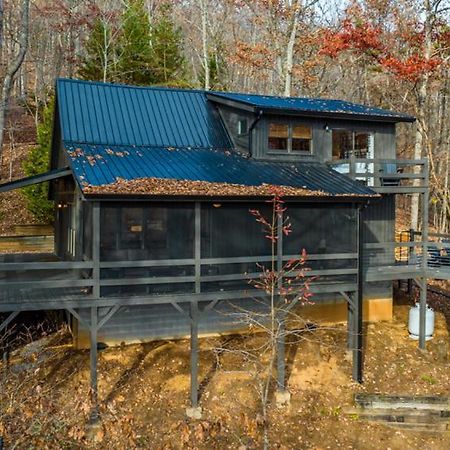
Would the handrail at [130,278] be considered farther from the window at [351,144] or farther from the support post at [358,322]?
the window at [351,144]

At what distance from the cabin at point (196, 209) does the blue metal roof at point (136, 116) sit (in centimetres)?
5

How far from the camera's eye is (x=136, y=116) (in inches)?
637

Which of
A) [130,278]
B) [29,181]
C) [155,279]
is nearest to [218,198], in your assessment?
[155,279]

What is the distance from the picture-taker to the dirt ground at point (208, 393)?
402 inches

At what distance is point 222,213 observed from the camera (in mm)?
13164

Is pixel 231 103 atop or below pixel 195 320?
atop

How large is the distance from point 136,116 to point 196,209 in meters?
5.64

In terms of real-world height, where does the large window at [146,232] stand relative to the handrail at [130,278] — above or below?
above

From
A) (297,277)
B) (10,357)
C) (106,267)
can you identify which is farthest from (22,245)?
(297,277)

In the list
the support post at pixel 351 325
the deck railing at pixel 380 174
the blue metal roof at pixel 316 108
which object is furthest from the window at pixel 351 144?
the support post at pixel 351 325

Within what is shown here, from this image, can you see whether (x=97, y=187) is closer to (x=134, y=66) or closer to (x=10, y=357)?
(x=10, y=357)

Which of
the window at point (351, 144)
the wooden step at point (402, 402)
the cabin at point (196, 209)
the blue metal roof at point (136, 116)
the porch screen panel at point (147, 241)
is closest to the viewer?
the cabin at point (196, 209)

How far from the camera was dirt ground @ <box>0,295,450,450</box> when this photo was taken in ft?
33.5

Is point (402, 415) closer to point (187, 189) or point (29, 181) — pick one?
point (187, 189)
